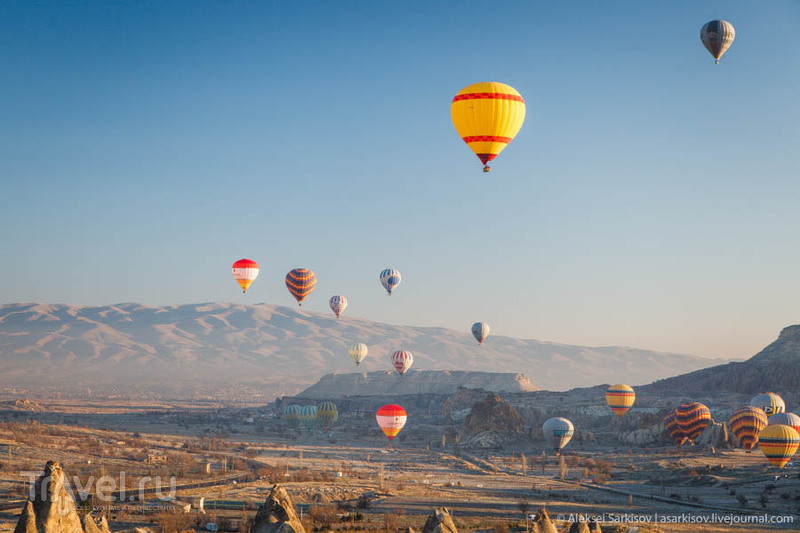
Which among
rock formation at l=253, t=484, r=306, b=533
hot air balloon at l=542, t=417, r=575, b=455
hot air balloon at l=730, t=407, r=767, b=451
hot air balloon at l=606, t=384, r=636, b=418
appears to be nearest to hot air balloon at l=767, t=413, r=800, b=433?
hot air balloon at l=730, t=407, r=767, b=451

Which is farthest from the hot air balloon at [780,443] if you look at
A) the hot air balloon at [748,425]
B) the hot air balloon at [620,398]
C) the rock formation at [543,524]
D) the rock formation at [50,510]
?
the rock formation at [50,510]

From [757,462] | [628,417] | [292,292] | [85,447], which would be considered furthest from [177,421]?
[757,462]

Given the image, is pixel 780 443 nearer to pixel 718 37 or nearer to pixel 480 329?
pixel 718 37

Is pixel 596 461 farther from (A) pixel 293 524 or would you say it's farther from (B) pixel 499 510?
(A) pixel 293 524

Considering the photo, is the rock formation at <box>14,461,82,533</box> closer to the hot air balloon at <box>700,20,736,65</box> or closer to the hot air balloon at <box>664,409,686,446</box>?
the hot air balloon at <box>700,20,736,65</box>

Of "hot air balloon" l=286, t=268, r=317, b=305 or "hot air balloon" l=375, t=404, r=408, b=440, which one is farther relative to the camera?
"hot air balloon" l=286, t=268, r=317, b=305

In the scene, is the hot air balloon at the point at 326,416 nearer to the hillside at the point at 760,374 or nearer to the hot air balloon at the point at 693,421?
the hot air balloon at the point at 693,421

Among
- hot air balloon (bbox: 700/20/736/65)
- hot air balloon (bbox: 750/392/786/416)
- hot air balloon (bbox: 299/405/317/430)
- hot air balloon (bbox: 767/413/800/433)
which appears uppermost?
hot air balloon (bbox: 700/20/736/65)

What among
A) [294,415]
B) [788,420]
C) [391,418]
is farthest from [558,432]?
[294,415]
